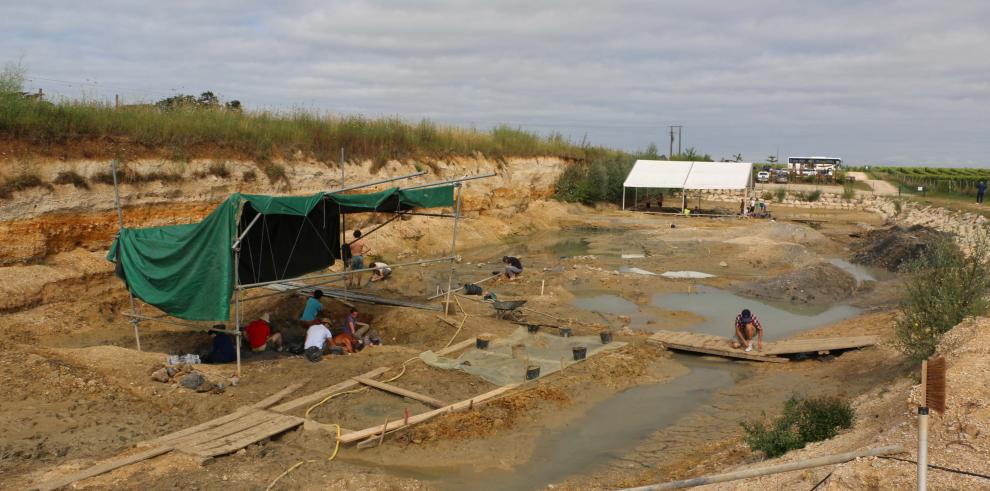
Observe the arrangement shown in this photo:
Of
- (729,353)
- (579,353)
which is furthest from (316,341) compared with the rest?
(729,353)

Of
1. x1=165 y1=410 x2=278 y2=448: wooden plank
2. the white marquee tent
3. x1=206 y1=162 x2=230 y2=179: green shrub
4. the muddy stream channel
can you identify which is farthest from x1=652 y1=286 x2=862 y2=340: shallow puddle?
the white marquee tent

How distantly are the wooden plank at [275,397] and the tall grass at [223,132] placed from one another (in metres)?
10.8

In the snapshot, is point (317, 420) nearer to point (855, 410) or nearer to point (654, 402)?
point (654, 402)

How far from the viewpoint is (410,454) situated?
9.04 metres

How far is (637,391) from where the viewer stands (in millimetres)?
12000

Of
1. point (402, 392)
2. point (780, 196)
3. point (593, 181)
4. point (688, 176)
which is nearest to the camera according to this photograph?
point (402, 392)

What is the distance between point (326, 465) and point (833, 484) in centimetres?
535

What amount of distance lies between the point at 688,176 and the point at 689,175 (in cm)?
20

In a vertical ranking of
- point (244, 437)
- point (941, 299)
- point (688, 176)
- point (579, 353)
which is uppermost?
point (688, 176)

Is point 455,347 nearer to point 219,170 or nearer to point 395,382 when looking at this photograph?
point 395,382

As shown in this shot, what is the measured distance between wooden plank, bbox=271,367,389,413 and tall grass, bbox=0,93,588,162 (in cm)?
1120

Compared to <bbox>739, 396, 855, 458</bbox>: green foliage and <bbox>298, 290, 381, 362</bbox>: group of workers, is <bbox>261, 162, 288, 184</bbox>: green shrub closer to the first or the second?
<bbox>298, 290, 381, 362</bbox>: group of workers

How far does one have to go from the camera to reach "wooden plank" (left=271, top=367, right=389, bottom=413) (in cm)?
1002

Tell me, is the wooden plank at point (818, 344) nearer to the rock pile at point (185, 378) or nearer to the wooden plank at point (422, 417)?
Result: the wooden plank at point (422, 417)
